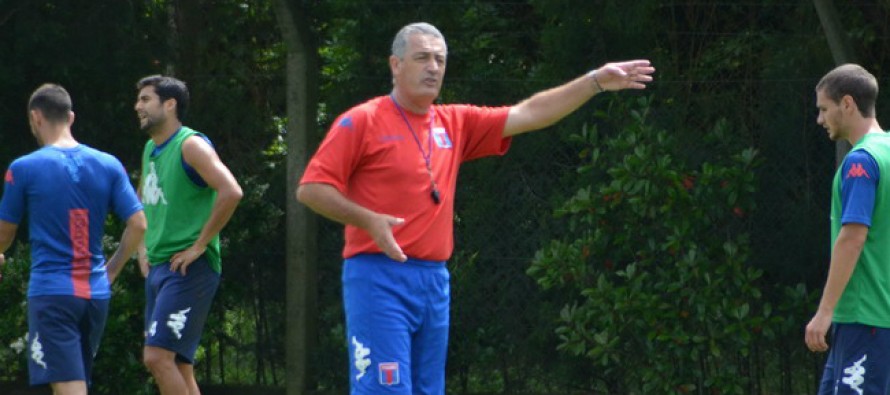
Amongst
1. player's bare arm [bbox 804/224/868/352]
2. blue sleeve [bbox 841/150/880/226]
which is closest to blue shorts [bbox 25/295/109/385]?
player's bare arm [bbox 804/224/868/352]

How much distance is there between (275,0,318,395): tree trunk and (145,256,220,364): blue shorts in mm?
2019

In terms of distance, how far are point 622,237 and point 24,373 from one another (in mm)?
4084

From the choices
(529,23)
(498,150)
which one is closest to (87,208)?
(498,150)

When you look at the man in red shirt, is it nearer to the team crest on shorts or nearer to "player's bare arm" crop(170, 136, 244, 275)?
the team crest on shorts

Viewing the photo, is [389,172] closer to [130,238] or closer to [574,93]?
[574,93]

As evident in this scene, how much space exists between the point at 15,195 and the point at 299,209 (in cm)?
294

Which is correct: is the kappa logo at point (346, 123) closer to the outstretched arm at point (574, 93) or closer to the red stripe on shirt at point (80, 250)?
the outstretched arm at point (574, 93)

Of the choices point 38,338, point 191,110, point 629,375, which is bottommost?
point 629,375

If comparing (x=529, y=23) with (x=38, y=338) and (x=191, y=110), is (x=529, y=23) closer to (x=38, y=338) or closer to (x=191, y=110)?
(x=191, y=110)

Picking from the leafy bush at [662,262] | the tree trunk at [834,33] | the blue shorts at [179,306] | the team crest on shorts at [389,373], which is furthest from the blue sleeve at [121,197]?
the tree trunk at [834,33]

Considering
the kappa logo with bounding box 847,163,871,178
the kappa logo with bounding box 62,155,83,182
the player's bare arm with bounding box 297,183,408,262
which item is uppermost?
the kappa logo with bounding box 62,155,83,182

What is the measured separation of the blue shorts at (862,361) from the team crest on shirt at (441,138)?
66.7 inches

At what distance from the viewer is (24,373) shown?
988 centimetres

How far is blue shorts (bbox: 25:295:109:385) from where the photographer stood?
6902 millimetres
